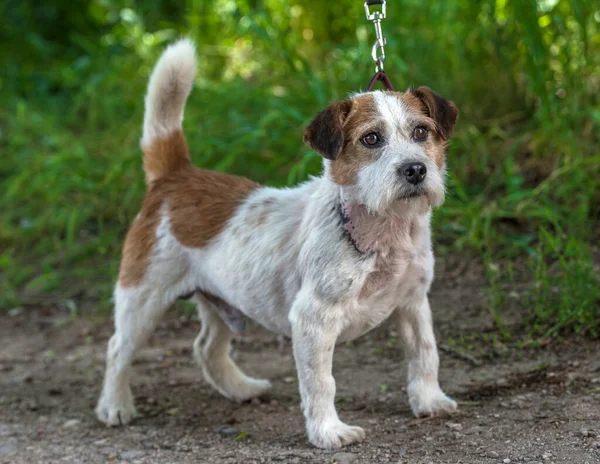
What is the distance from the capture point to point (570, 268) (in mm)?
4754

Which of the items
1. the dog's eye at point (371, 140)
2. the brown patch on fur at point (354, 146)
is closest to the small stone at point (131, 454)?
the brown patch on fur at point (354, 146)

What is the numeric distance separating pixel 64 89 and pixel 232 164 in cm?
362

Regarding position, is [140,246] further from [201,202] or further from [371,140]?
[371,140]

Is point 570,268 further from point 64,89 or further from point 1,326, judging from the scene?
point 64,89

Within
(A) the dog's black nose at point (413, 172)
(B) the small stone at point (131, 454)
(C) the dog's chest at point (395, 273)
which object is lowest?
(B) the small stone at point (131, 454)

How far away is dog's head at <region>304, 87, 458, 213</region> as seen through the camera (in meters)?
3.38

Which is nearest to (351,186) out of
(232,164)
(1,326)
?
(232,164)

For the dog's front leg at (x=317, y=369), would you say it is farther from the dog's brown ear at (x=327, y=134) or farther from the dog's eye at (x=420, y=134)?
the dog's eye at (x=420, y=134)

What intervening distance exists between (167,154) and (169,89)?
32cm

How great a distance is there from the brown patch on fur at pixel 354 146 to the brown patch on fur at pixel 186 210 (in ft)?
2.64

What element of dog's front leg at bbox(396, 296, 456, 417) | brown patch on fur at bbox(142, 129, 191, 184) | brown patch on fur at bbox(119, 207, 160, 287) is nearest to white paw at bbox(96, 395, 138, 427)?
brown patch on fur at bbox(119, 207, 160, 287)

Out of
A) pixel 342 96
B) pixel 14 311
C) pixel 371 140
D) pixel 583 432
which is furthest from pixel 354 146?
pixel 14 311

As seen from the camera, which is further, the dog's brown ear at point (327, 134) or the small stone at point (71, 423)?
the small stone at point (71, 423)

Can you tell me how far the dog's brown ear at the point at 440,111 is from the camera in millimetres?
3666
